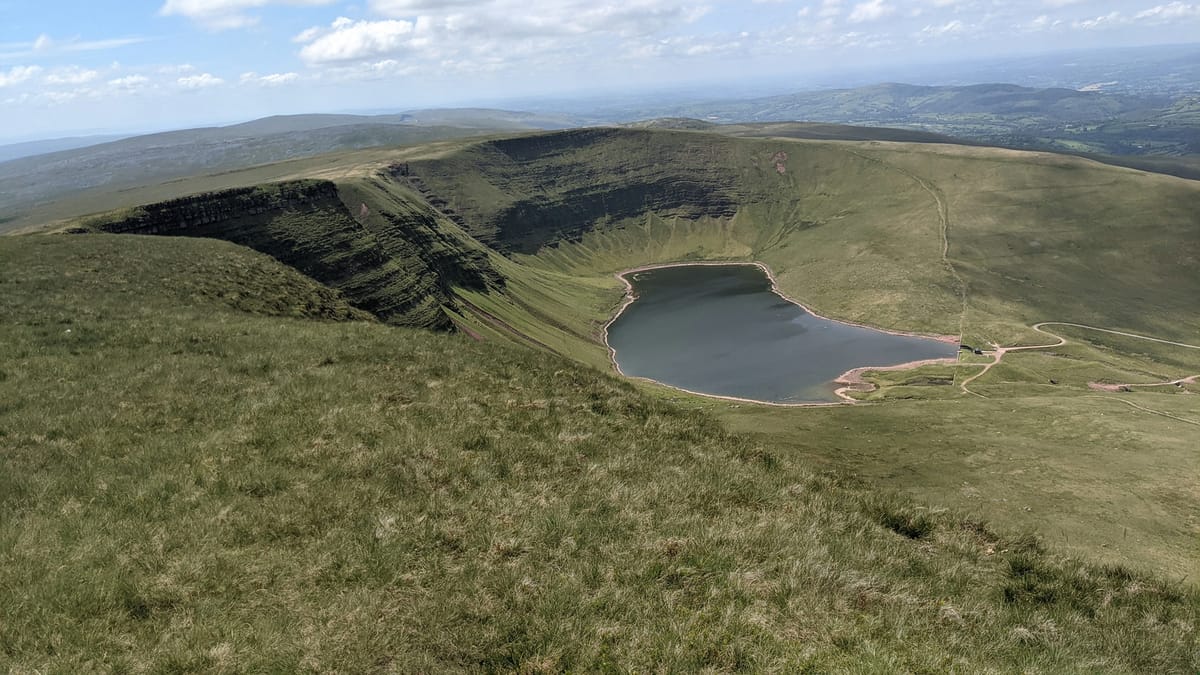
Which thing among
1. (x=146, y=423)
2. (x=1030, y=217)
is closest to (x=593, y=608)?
(x=146, y=423)

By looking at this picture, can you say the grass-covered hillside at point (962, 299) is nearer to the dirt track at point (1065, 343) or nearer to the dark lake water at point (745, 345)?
the dirt track at point (1065, 343)

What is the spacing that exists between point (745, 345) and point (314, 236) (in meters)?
87.5

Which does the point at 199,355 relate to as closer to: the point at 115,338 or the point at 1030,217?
the point at 115,338

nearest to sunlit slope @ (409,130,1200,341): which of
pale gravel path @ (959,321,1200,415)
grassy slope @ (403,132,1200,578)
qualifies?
grassy slope @ (403,132,1200,578)

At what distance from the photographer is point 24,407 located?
1833 centimetres

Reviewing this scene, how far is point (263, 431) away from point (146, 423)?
421cm

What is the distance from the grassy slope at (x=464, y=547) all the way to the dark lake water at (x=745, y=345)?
78518 mm

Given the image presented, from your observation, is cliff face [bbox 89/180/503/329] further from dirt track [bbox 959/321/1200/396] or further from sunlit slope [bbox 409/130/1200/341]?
sunlit slope [bbox 409/130/1200/341]

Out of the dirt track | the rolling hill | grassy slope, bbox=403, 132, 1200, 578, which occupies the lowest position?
the dirt track

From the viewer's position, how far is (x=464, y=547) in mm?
12234

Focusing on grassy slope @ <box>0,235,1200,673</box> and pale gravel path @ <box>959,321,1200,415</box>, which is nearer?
grassy slope @ <box>0,235,1200,673</box>

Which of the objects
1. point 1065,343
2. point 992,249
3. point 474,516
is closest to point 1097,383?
point 1065,343

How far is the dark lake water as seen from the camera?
333ft

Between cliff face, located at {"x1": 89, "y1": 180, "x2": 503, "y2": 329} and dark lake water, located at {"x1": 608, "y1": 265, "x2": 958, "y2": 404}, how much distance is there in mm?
44730
